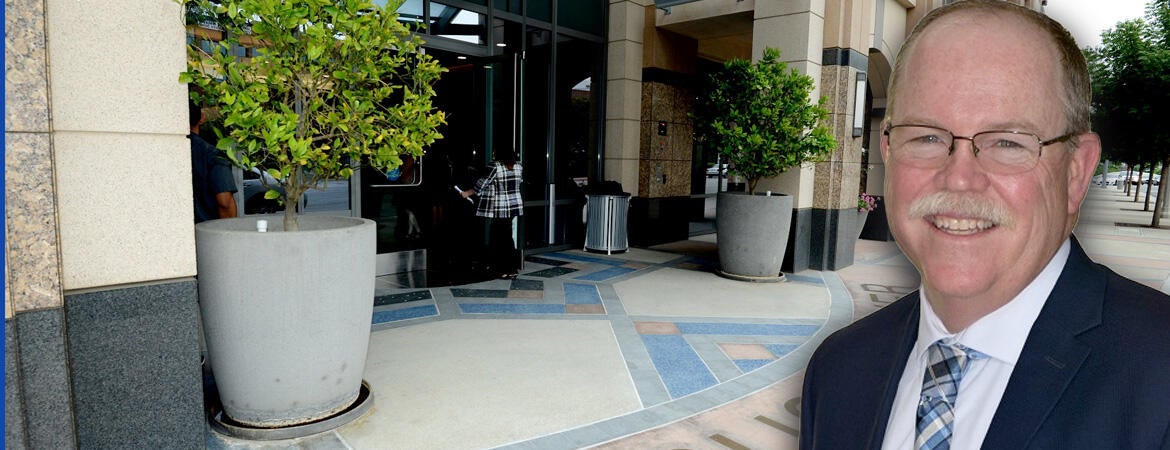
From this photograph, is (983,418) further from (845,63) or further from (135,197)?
(845,63)

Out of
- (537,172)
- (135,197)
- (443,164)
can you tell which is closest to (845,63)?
(537,172)

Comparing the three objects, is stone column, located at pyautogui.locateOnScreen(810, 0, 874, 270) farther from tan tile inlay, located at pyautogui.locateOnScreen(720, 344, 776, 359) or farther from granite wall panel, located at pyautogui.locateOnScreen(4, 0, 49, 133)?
granite wall panel, located at pyautogui.locateOnScreen(4, 0, 49, 133)

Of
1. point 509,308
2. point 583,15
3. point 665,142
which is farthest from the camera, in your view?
point 665,142

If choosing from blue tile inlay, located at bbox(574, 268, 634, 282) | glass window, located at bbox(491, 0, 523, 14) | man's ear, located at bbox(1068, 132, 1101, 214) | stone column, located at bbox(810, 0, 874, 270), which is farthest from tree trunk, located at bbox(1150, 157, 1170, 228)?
man's ear, located at bbox(1068, 132, 1101, 214)

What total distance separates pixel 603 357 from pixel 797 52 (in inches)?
197

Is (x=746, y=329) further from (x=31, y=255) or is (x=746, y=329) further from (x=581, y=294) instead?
(x=31, y=255)

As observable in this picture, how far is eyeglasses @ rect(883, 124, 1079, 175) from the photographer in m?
1.09

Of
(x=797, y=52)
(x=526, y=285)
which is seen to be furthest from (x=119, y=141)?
(x=797, y=52)

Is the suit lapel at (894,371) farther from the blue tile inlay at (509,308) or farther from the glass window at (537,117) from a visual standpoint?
the glass window at (537,117)

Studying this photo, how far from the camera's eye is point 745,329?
5531mm

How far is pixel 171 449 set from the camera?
2.96 meters

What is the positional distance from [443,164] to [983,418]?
875 centimetres

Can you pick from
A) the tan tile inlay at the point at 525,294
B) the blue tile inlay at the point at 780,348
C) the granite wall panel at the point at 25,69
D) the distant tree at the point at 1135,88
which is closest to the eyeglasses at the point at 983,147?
the distant tree at the point at 1135,88

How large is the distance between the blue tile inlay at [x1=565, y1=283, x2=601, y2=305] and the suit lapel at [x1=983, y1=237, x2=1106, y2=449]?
5.31 meters
